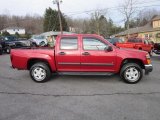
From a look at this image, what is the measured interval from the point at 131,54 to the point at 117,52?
19.2 inches

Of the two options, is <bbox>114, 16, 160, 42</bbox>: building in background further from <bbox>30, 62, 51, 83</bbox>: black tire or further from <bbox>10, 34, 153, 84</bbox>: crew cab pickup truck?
<bbox>30, 62, 51, 83</bbox>: black tire

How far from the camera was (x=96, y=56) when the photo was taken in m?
8.22

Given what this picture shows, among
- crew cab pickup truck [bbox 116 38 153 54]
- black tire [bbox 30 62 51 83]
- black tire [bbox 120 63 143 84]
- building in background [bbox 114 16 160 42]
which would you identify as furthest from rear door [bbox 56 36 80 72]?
building in background [bbox 114 16 160 42]

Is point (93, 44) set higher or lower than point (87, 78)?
higher

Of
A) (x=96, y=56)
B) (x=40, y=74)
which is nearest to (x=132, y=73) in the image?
(x=96, y=56)

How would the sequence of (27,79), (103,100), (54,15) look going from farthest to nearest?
(54,15) → (27,79) → (103,100)

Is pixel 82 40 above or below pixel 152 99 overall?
above

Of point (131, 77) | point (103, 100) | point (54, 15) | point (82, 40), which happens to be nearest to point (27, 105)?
point (103, 100)

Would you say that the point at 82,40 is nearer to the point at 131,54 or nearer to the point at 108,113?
the point at 131,54

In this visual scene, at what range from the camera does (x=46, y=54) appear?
8.45m

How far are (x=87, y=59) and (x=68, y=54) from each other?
682 mm

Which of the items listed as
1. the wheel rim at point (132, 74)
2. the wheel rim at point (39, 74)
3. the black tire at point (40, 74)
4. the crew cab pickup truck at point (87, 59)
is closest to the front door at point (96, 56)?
the crew cab pickup truck at point (87, 59)

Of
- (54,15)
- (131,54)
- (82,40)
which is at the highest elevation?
(54,15)

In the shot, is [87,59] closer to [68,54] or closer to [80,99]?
[68,54]
